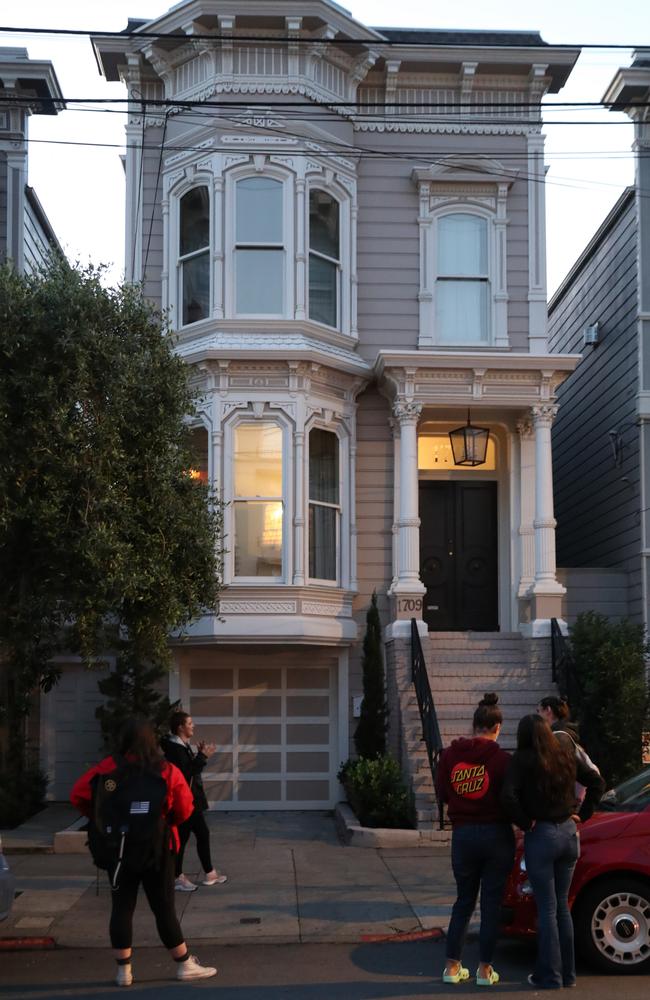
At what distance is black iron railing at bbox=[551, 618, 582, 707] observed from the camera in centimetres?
1488

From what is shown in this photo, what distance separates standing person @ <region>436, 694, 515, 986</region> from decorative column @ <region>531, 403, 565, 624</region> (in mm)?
9078

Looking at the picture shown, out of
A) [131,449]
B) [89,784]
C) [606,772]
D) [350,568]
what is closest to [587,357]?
[350,568]

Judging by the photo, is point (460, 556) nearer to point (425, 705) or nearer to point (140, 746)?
point (425, 705)

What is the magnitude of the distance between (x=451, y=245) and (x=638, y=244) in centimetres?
271

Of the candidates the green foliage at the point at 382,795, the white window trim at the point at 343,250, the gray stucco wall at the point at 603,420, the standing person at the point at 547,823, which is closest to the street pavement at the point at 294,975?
the standing person at the point at 547,823

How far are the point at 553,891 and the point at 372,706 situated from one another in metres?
8.85

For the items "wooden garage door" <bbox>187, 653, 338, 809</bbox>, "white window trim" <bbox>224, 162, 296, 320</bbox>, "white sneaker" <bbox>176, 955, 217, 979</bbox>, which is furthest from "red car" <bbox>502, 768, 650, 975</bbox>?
"white window trim" <bbox>224, 162, 296, 320</bbox>

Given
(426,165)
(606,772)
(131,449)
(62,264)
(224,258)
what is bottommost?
(606,772)

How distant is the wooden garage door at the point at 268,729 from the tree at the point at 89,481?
11.7 ft

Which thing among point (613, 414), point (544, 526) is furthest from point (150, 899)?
point (613, 414)

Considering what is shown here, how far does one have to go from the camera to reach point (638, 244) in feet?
58.9

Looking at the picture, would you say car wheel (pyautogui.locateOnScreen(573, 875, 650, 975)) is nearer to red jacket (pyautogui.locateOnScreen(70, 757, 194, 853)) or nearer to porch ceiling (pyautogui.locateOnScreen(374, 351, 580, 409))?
red jacket (pyautogui.locateOnScreen(70, 757, 194, 853))

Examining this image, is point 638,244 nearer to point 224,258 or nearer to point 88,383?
point 224,258

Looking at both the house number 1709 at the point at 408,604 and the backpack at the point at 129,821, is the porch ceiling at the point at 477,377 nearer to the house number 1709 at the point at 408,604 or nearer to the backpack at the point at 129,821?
the house number 1709 at the point at 408,604
